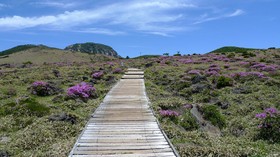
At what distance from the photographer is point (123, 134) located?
1323cm

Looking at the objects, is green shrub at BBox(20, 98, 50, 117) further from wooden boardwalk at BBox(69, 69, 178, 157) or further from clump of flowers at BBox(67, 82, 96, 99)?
clump of flowers at BBox(67, 82, 96, 99)

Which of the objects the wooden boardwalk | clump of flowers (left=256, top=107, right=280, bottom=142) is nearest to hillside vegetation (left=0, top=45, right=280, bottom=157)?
clump of flowers (left=256, top=107, right=280, bottom=142)

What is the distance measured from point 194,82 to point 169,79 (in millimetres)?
4321

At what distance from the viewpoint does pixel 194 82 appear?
97.5 feet

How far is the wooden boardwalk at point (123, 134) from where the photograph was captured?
11117 millimetres

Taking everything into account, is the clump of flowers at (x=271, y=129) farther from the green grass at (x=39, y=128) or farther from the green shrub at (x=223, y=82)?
the green shrub at (x=223, y=82)

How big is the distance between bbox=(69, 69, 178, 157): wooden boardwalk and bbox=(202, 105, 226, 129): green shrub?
3.46 m

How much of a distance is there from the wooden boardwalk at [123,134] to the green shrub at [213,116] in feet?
11.4

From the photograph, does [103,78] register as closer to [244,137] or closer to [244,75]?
[244,75]

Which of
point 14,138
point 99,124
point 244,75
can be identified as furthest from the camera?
point 244,75

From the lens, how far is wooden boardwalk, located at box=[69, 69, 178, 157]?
11.1m

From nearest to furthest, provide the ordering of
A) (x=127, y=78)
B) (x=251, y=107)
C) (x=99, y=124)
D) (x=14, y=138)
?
(x=14, y=138) < (x=99, y=124) < (x=251, y=107) < (x=127, y=78)

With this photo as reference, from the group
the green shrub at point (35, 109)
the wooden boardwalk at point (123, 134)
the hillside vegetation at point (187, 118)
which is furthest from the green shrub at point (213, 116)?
the green shrub at point (35, 109)

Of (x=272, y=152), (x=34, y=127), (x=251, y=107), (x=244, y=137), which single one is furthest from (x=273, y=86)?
(x=34, y=127)
